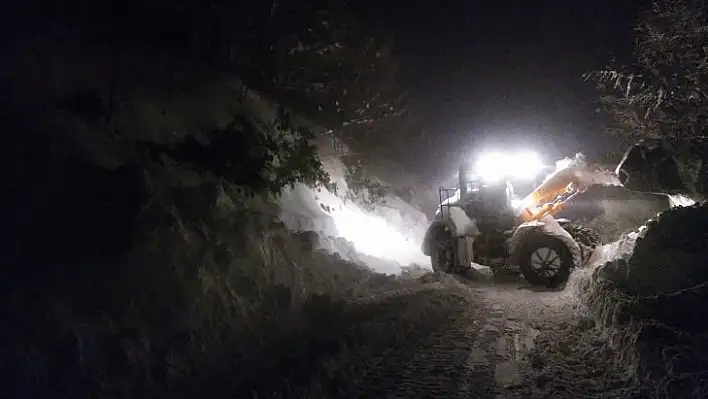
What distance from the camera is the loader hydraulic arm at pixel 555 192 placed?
47.8ft

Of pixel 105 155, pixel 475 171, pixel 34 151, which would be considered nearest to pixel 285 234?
pixel 105 155

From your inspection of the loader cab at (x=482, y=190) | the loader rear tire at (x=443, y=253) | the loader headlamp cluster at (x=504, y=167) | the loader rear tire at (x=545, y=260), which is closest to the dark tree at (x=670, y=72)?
the loader headlamp cluster at (x=504, y=167)

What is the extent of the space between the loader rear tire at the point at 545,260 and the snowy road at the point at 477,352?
2.04 meters

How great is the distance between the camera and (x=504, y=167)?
15.7 m

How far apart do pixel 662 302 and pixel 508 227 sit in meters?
7.35

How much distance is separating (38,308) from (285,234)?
537 cm

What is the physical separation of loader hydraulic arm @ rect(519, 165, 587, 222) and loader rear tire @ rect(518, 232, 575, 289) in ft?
5.21

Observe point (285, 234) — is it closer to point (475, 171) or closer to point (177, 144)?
point (177, 144)

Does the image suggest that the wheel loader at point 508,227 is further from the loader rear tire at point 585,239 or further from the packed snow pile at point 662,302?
the packed snow pile at point 662,302

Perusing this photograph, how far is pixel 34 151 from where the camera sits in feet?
29.1

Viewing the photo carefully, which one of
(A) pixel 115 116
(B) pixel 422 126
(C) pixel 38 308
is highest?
(B) pixel 422 126

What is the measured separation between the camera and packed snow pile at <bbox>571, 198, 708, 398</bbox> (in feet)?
19.1

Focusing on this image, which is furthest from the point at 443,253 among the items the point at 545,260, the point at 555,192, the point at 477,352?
the point at 477,352

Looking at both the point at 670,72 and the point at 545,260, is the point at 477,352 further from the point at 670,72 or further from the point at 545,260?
the point at 670,72
